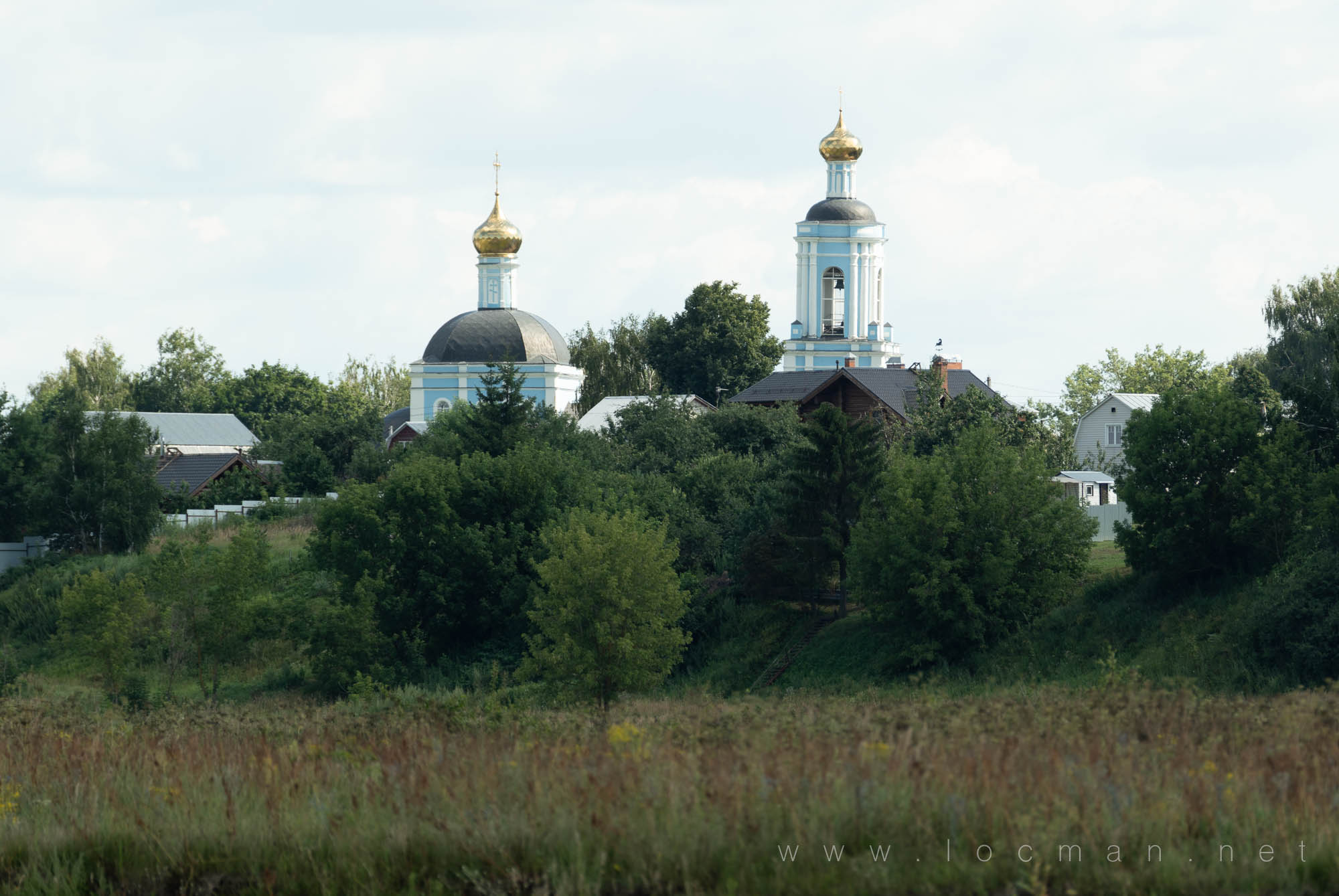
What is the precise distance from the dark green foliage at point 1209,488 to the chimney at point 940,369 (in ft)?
60.2

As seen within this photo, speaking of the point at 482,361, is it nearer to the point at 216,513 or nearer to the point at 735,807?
the point at 216,513

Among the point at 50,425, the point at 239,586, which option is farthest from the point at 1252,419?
the point at 50,425

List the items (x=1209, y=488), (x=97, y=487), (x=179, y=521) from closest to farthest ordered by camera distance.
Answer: (x=1209, y=488), (x=97, y=487), (x=179, y=521)

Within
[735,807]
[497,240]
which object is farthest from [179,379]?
[735,807]

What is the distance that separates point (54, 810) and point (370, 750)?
6.23ft

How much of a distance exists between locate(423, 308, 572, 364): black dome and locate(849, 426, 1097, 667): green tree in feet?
177

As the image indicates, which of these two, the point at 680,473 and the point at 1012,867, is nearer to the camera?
the point at 1012,867

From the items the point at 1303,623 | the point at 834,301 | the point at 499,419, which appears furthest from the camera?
the point at 834,301

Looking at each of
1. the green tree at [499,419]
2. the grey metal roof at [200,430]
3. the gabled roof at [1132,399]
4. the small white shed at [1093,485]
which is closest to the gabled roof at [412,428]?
the grey metal roof at [200,430]

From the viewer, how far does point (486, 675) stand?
38.2m

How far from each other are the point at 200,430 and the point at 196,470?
29.9 metres

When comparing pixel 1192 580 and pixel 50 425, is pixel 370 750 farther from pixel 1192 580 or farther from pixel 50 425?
pixel 50 425

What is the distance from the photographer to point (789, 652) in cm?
3603

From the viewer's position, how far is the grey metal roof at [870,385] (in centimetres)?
5891
